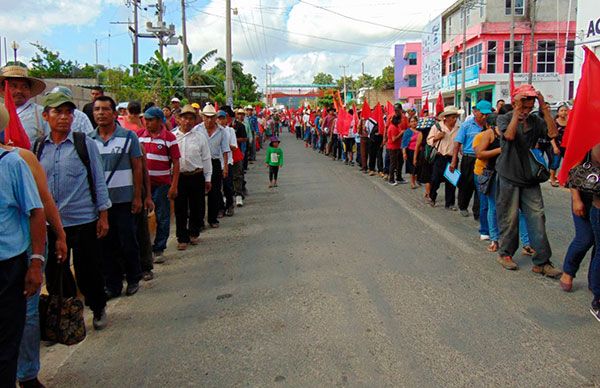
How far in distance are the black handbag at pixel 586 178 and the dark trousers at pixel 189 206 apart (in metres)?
4.57

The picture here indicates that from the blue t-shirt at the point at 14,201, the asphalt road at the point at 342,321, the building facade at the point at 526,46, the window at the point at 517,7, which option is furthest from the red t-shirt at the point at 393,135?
the window at the point at 517,7

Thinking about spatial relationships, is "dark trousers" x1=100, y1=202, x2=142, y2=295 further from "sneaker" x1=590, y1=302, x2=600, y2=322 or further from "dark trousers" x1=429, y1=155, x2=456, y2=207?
"dark trousers" x1=429, y1=155, x2=456, y2=207

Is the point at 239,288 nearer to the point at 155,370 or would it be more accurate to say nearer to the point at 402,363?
the point at 155,370

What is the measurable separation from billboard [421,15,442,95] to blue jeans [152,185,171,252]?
45298 millimetres

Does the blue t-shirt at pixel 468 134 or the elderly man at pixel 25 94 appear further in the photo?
the blue t-shirt at pixel 468 134

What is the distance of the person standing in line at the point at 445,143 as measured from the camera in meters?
9.24

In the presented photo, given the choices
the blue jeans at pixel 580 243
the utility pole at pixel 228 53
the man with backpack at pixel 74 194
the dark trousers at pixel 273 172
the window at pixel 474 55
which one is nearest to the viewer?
the man with backpack at pixel 74 194

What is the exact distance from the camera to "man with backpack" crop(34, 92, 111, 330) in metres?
4.05

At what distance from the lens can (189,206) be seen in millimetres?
7504

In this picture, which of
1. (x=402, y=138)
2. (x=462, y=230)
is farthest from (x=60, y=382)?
(x=402, y=138)

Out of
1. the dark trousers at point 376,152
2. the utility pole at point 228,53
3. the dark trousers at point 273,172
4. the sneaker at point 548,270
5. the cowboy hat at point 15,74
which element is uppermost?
the utility pole at point 228,53

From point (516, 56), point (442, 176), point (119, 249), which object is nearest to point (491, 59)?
point (516, 56)

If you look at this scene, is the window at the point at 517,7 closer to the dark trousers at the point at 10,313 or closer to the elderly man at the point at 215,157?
the elderly man at the point at 215,157

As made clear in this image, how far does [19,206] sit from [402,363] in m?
2.54
